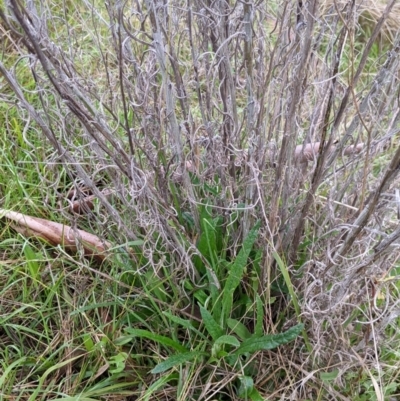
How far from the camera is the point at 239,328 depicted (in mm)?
1224

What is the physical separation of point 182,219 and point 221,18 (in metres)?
0.50

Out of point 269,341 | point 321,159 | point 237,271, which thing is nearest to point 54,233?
point 237,271

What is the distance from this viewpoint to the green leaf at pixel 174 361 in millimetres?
1160

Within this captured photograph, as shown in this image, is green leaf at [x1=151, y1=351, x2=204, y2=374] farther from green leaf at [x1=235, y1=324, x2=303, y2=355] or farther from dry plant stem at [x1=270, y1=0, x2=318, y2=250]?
dry plant stem at [x1=270, y1=0, x2=318, y2=250]

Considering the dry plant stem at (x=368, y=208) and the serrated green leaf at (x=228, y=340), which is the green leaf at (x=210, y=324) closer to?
the serrated green leaf at (x=228, y=340)

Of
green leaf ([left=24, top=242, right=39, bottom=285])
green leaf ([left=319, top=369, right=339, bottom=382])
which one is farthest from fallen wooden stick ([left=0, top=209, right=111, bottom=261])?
green leaf ([left=319, top=369, right=339, bottom=382])

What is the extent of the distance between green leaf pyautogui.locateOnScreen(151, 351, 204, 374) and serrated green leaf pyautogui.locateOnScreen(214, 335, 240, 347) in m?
0.06

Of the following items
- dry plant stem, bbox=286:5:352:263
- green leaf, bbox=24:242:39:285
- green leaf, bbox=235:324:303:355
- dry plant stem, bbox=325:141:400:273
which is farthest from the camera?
green leaf, bbox=24:242:39:285

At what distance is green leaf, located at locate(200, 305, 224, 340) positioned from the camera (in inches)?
45.9

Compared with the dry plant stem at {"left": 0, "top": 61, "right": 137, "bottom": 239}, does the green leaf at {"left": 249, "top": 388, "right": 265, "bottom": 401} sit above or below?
below

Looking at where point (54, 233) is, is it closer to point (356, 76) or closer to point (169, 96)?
point (169, 96)

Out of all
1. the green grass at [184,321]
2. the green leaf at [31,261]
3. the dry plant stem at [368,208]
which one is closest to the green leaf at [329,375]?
the green grass at [184,321]

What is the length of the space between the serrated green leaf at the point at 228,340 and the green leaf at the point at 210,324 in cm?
2

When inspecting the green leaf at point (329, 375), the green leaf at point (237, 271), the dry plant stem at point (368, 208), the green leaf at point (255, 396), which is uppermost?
the dry plant stem at point (368, 208)
